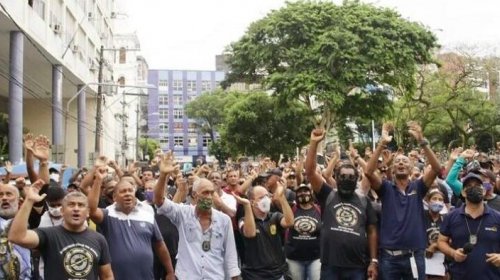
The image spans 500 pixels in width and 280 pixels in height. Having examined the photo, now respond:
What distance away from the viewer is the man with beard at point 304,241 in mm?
7348

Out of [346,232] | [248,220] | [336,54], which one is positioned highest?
[336,54]

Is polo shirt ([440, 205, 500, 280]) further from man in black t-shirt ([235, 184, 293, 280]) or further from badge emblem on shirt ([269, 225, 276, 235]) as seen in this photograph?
badge emblem on shirt ([269, 225, 276, 235])

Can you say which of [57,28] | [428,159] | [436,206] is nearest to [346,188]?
[428,159]

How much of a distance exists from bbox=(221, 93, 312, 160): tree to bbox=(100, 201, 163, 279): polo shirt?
31.1 m

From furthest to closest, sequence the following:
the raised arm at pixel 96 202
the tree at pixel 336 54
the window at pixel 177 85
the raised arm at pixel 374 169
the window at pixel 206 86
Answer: the window at pixel 177 85
the window at pixel 206 86
the tree at pixel 336 54
the raised arm at pixel 374 169
the raised arm at pixel 96 202

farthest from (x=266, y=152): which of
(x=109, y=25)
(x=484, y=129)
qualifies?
(x=109, y=25)

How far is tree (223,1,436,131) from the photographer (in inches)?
1159

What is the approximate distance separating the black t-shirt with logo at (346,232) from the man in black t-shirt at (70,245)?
2393 mm

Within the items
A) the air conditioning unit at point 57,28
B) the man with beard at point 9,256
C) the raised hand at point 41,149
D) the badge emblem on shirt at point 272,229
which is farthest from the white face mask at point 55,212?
the air conditioning unit at point 57,28

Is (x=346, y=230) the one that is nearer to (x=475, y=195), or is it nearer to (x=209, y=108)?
(x=475, y=195)

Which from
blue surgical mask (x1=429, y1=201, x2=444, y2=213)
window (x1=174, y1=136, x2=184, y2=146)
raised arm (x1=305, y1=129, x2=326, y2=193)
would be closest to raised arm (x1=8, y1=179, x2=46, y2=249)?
raised arm (x1=305, y1=129, x2=326, y2=193)

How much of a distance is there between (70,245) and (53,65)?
83.5ft

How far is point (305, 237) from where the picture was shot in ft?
24.1

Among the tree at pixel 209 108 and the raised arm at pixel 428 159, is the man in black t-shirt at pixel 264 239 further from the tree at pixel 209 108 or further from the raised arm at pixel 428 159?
the tree at pixel 209 108
